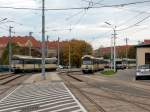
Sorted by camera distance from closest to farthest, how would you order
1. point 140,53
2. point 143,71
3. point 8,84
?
point 8,84 < point 143,71 < point 140,53

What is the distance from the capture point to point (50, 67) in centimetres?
9956

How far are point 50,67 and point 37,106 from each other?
79.6 metres

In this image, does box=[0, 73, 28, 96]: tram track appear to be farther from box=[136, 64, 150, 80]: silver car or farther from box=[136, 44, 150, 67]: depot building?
box=[136, 44, 150, 67]: depot building

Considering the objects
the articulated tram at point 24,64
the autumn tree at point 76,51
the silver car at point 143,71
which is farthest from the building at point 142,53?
the autumn tree at point 76,51

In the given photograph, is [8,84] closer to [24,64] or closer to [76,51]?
[24,64]

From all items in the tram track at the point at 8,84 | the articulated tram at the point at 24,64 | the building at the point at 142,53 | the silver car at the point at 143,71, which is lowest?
the tram track at the point at 8,84

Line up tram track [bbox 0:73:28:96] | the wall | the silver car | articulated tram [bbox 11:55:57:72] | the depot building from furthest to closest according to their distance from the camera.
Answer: articulated tram [bbox 11:55:57:72]
the wall
the depot building
the silver car
tram track [bbox 0:73:28:96]

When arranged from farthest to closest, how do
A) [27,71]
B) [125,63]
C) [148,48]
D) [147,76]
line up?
[125,63] < [27,71] < [148,48] < [147,76]

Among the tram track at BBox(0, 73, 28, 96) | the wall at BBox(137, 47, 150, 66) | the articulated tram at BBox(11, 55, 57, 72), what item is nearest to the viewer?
the tram track at BBox(0, 73, 28, 96)

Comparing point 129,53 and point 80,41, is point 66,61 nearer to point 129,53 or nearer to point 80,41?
point 80,41

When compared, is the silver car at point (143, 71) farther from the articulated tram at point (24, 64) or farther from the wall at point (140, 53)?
the articulated tram at point (24, 64)

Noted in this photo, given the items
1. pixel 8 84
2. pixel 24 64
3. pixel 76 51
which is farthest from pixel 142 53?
pixel 76 51

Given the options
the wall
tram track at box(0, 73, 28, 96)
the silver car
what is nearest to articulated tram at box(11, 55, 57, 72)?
the wall

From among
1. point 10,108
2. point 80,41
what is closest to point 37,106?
point 10,108
